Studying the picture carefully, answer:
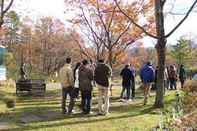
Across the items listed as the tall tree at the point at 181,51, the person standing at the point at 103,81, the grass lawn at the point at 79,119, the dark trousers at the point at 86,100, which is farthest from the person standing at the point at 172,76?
the tall tree at the point at 181,51

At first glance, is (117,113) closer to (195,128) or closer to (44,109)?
→ (44,109)

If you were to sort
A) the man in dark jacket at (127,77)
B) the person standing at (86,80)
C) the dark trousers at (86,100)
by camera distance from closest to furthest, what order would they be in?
the person standing at (86,80)
the dark trousers at (86,100)
the man in dark jacket at (127,77)

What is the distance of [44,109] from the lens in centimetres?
2069

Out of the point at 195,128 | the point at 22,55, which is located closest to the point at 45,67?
the point at 22,55

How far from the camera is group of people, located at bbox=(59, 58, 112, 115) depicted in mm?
17875

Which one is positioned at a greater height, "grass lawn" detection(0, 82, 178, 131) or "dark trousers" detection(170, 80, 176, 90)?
"dark trousers" detection(170, 80, 176, 90)

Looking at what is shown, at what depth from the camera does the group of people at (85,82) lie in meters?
17.9

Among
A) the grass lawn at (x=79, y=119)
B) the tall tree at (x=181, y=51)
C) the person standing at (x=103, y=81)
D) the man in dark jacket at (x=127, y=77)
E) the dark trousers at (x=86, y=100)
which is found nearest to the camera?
the grass lawn at (x=79, y=119)

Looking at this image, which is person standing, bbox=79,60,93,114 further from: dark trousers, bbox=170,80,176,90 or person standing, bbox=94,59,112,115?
dark trousers, bbox=170,80,176,90

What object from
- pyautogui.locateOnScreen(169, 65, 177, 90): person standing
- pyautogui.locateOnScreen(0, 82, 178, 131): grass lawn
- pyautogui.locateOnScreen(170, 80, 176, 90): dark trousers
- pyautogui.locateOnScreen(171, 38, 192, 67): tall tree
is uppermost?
pyautogui.locateOnScreen(171, 38, 192, 67): tall tree

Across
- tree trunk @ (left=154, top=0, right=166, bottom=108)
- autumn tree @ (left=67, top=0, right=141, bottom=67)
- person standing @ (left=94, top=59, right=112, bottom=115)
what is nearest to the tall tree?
autumn tree @ (left=67, top=0, right=141, bottom=67)

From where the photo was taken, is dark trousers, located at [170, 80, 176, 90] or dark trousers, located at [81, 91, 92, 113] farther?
dark trousers, located at [170, 80, 176, 90]

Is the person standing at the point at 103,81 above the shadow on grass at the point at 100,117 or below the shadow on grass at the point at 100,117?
above

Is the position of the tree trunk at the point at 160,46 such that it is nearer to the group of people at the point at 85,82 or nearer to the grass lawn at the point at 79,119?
the grass lawn at the point at 79,119
